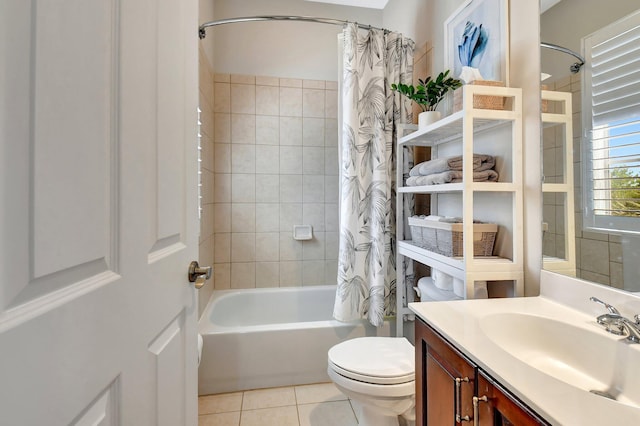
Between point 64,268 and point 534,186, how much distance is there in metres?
1.37

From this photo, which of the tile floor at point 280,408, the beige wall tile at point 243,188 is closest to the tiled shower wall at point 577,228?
the tile floor at point 280,408

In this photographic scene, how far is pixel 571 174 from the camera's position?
97 centimetres

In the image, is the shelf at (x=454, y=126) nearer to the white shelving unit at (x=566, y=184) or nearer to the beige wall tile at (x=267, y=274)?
the white shelving unit at (x=566, y=184)

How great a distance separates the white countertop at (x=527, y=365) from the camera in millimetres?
481

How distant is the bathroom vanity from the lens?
523 mm

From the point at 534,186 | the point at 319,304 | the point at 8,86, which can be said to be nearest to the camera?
the point at 8,86

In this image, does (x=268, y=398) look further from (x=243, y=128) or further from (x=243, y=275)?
(x=243, y=128)

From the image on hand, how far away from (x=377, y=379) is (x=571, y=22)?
145 cm

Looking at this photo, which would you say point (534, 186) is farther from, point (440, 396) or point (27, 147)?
point (27, 147)

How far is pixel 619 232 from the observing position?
2.71 feet

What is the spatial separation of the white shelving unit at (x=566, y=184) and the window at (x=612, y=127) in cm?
5

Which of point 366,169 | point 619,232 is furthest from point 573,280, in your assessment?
point 366,169

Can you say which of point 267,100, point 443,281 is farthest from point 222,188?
point 443,281

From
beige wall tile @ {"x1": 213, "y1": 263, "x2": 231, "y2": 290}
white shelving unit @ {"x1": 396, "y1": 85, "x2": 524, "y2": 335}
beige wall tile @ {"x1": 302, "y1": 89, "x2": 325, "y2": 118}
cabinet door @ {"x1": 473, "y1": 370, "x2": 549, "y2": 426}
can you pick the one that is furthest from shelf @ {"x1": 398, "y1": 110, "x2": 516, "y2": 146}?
beige wall tile @ {"x1": 213, "y1": 263, "x2": 231, "y2": 290}
